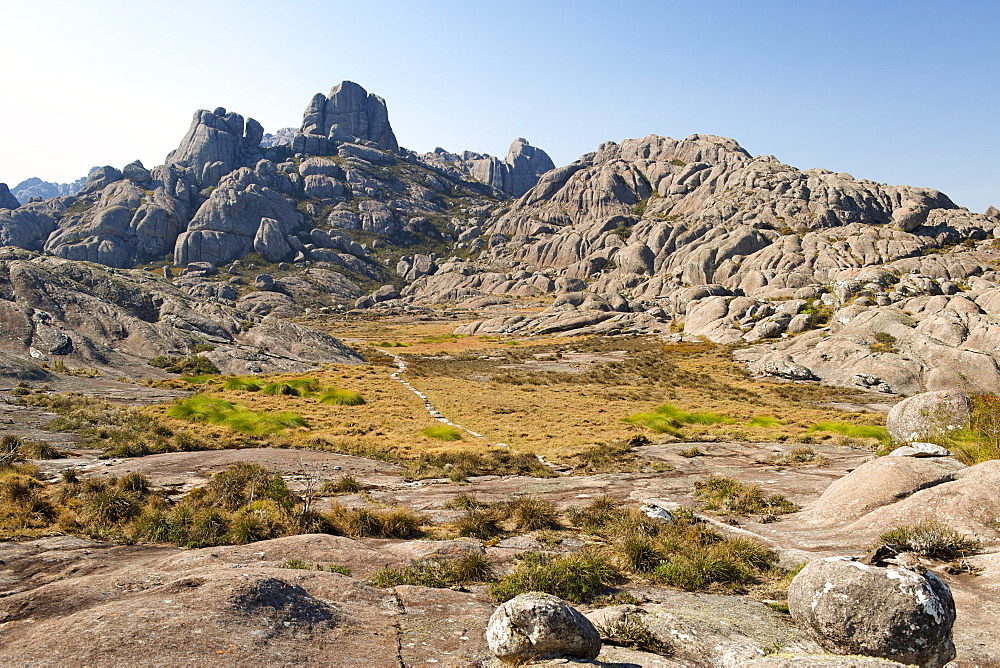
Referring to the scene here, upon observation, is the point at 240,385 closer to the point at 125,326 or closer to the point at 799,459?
the point at 125,326

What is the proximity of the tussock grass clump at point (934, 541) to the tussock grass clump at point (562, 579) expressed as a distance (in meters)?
5.43

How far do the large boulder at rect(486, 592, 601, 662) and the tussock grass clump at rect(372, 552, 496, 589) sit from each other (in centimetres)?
371

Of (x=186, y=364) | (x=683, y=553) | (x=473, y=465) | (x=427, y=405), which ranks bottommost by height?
(x=427, y=405)

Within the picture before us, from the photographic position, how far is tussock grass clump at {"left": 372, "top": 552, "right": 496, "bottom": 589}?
9820 millimetres

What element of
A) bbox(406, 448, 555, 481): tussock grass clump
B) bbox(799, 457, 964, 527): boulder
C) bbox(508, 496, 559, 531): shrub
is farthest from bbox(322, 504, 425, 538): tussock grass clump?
bbox(799, 457, 964, 527): boulder

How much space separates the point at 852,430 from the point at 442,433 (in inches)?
1022

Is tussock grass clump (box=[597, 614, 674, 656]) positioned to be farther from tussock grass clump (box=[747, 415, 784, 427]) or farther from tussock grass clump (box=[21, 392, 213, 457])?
tussock grass clump (box=[747, 415, 784, 427])

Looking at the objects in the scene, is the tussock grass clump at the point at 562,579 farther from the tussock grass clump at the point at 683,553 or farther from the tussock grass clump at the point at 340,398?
the tussock grass clump at the point at 340,398

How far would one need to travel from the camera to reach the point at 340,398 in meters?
42.2

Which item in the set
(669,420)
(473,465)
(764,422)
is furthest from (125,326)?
(764,422)

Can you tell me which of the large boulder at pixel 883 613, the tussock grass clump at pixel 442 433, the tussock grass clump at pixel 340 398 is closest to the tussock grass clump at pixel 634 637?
the large boulder at pixel 883 613

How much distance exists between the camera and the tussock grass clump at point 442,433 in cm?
3091

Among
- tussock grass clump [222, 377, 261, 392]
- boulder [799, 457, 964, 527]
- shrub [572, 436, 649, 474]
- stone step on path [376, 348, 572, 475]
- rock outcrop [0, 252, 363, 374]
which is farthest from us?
tussock grass clump [222, 377, 261, 392]

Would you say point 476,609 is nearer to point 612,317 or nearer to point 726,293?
point 612,317
